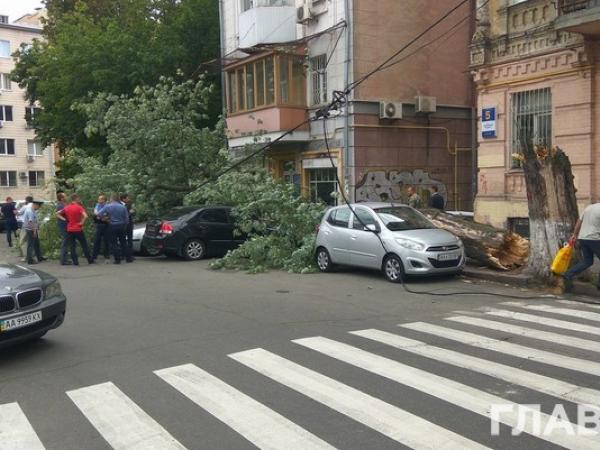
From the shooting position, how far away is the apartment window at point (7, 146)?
54844mm

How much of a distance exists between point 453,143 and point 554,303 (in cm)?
1373

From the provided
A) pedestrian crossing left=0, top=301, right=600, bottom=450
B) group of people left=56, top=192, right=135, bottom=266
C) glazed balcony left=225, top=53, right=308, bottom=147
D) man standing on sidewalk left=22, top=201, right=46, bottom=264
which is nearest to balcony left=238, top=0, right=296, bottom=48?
glazed balcony left=225, top=53, right=308, bottom=147

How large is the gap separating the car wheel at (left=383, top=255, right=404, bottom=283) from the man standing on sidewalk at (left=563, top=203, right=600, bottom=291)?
2.86 meters

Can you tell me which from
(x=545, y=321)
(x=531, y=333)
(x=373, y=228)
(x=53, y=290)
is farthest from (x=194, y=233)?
(x=531, y=333)

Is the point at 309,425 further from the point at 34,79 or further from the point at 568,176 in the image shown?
the point at 34,79

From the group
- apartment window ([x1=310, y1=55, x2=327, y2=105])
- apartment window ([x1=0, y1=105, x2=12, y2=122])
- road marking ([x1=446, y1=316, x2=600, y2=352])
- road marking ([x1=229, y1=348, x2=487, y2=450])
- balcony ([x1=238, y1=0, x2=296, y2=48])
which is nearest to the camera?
road marking ([x1=229, y1=348, x2=487, y2=450])

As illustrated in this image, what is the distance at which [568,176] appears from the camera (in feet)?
36.1

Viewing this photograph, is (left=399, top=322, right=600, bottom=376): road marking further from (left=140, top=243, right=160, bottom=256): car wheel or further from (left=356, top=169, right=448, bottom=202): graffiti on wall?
(left=356, top=169, right=448, bottom=202): graffiti on wall

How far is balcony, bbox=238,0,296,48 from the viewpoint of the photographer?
22.1 metres

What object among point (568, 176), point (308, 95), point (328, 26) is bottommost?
point (568, 176)

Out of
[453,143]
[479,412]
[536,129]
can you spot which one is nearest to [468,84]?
[453,143]

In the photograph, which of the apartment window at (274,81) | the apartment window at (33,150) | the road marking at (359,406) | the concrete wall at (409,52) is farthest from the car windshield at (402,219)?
the apartment window at (33,150)

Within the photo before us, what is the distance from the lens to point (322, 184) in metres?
22.1

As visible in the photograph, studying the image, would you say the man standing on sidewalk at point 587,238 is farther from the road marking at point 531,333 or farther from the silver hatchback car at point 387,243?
the road marking at point 531,333
